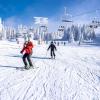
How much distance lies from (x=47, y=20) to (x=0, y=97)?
207 feet

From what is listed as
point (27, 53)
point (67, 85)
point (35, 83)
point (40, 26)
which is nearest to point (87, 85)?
point (67, 85)

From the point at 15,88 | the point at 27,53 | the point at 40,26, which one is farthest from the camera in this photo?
the point at 40,26

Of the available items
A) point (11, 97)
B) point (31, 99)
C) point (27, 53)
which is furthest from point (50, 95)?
point (27, 53)

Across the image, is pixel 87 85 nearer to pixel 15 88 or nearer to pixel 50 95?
pixel 50 95

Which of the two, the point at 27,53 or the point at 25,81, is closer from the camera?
the point at 25,81

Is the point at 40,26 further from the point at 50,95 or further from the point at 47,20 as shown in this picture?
the point at 50,95

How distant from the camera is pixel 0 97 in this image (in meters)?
6.09

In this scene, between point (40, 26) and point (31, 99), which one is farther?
Result: point (40, 26)

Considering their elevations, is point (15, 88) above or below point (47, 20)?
below

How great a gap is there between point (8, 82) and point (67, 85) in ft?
7.43

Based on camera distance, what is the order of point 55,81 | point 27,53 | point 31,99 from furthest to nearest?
point 27,53 → point 55,81 → point 31,99

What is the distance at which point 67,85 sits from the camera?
7953 millimetres

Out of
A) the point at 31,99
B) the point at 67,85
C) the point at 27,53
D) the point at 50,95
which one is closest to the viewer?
the point at 31,99

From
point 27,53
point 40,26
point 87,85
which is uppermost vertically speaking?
point 40,26
